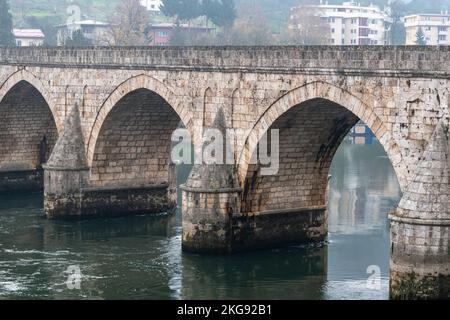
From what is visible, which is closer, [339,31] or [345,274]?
[345,274]

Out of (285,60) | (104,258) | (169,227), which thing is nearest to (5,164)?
(169,227)

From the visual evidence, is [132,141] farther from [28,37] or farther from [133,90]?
[28,37]

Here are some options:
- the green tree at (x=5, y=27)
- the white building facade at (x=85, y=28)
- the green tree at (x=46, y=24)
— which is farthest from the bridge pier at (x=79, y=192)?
the white building facade at (x=85, y=28)

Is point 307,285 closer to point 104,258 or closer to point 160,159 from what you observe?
point 104,258

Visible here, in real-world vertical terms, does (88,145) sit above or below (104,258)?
above

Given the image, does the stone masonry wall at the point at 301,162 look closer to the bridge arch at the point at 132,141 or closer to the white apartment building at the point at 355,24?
the bridge arch at the point at 132,141

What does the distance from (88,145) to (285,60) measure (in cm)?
1266

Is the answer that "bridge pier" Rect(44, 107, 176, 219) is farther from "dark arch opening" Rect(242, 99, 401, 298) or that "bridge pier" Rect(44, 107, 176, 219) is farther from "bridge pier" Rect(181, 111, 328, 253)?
"dark arch opening" Rect(242, 99, 401, 298)

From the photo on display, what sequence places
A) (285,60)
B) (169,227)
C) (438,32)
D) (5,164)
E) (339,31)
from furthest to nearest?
(438,32), (339,31), (5,164), (169,227), (285,60)

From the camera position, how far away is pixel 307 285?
2816 centimetres

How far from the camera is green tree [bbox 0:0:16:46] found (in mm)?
81188

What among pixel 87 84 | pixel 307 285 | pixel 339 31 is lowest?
pixel 307 285

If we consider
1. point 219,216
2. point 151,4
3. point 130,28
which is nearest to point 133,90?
point 219,216

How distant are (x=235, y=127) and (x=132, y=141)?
883 cm
